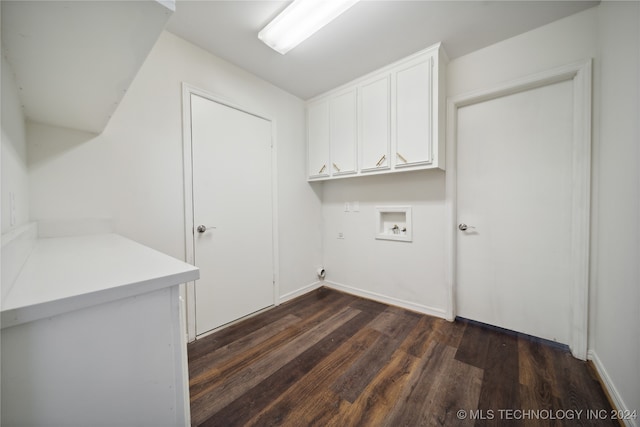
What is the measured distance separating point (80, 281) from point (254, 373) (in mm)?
1280

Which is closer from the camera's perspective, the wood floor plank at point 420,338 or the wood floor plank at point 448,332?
the wood floor plank at point 420,338

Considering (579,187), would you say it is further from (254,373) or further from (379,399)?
(254,373)

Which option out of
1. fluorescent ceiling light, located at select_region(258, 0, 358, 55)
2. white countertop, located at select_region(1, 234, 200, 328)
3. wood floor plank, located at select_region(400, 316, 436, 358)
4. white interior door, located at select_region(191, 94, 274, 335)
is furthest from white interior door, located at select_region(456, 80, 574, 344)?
white countertop, located at select_region(1, 234, 200, 328)

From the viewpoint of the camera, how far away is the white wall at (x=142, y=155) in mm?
1326

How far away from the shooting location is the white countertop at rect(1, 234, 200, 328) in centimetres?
41

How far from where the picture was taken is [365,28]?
5.57 feet

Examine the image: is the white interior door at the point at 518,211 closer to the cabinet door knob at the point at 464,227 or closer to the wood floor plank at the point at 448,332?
the cabinet door knob at the point at 464,227

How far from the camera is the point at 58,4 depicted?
559 mm

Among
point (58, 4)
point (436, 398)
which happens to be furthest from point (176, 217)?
point (436, 398)

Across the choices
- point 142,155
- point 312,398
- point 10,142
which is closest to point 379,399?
point 312,398

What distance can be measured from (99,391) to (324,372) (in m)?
1.26

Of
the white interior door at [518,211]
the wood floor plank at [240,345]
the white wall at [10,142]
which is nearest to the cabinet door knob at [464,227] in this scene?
the white interior door at [518,211]

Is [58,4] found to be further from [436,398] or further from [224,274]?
[436,398]

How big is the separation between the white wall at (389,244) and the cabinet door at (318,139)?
0.31 meters
